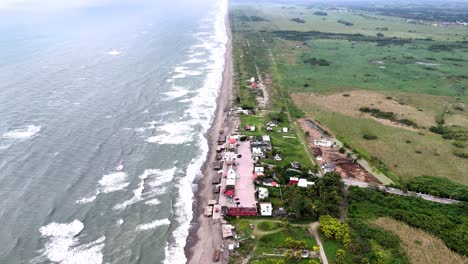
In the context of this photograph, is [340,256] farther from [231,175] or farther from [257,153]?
[257,153]

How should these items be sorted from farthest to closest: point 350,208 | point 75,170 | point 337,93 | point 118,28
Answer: point 118,28
point 337,93
point 75,170
point 350,208


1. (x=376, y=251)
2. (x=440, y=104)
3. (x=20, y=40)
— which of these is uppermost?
(x=20, y=40)

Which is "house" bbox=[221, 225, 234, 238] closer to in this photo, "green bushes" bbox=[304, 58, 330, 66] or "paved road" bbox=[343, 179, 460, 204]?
"paved road" bbox=[343, 179, 460, 204]

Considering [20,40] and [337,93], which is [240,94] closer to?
[337,93]

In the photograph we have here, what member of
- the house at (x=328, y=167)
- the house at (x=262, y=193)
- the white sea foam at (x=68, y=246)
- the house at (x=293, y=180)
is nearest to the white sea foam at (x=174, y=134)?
the house at (x=262, y=193)

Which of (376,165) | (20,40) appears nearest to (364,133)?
(376,165)

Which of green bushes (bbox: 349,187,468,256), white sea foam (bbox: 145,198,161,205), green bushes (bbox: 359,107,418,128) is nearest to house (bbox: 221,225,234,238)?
white sea foam (bbox: 145,198,161,205)
